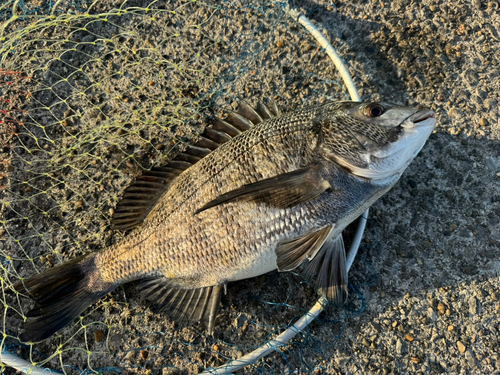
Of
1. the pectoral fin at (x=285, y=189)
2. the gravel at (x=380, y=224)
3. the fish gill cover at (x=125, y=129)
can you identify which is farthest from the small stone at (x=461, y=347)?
the pectoral fin at (x=285, y=189)

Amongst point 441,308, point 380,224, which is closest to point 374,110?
point 380,224

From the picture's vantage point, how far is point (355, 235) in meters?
2.34

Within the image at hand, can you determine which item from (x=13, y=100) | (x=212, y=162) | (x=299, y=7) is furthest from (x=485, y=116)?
(x=13, y=100)

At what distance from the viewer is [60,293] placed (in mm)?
2229

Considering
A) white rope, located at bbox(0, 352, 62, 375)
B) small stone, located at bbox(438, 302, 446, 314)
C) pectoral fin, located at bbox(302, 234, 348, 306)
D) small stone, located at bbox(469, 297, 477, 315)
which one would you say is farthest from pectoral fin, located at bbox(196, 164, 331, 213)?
white rope, located at bbox(0, 352, 62, 375)

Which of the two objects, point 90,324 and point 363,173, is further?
point 90,324

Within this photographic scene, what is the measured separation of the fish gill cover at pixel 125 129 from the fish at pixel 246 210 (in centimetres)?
29

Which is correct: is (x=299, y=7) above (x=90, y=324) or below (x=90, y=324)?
above

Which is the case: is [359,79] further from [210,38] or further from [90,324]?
[90,324]

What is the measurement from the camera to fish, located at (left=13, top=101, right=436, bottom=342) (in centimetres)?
201

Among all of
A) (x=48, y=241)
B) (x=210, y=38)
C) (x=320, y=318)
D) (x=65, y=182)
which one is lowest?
(x=320, y=318)

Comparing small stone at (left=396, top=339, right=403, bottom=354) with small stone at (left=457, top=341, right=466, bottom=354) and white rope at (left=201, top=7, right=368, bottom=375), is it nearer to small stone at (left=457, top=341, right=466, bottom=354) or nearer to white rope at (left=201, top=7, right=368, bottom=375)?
small stone at (left=457, top=341, right=466, bottom=354)

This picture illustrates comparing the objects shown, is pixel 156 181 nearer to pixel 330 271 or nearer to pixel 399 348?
pixel 330 271

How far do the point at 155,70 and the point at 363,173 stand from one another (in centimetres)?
180
